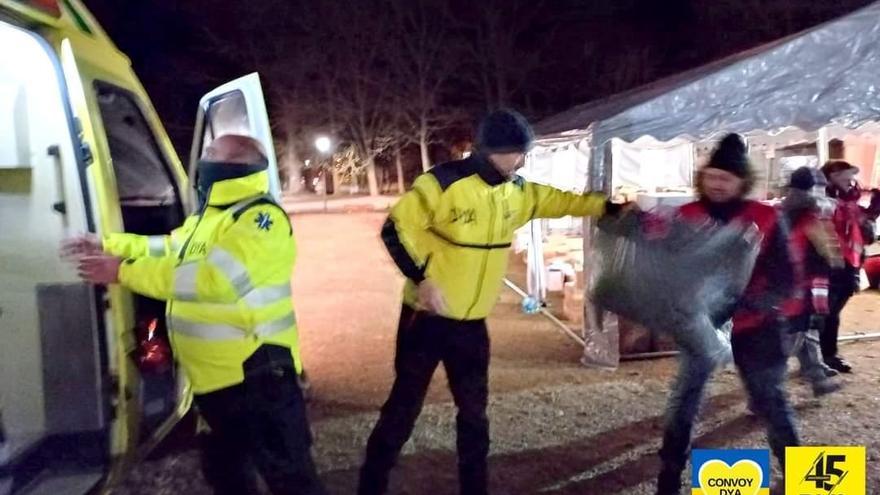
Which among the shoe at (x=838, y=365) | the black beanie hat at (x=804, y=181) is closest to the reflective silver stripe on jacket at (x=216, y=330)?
the black beanie hat at (x=804, y=181)

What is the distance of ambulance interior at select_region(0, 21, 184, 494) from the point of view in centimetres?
315

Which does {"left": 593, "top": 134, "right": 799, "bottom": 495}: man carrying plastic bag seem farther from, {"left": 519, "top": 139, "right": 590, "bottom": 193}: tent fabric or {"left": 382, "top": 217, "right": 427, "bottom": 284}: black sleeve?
{"left": 519, "top": 139, "right": 590, "bottom": 193}: tent fabric

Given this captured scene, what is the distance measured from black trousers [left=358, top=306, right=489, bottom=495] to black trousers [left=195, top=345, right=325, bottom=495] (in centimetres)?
76

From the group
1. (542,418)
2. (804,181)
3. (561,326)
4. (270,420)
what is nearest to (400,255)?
(270,420)

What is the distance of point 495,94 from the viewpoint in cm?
3525

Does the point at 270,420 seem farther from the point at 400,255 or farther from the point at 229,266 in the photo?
the point at 400,255

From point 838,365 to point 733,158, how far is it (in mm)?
3542

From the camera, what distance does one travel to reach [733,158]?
13.1ft

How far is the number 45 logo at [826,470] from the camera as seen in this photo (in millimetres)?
3613

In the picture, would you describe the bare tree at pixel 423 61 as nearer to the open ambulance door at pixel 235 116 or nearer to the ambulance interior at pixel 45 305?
the open ambulance door at pixel 235 116

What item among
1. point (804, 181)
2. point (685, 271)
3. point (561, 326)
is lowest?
point (561, 326)

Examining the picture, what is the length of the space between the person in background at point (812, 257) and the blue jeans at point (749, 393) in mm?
460

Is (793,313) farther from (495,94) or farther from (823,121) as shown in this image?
(495,94)

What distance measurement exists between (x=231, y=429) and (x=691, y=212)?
7.31 ft
